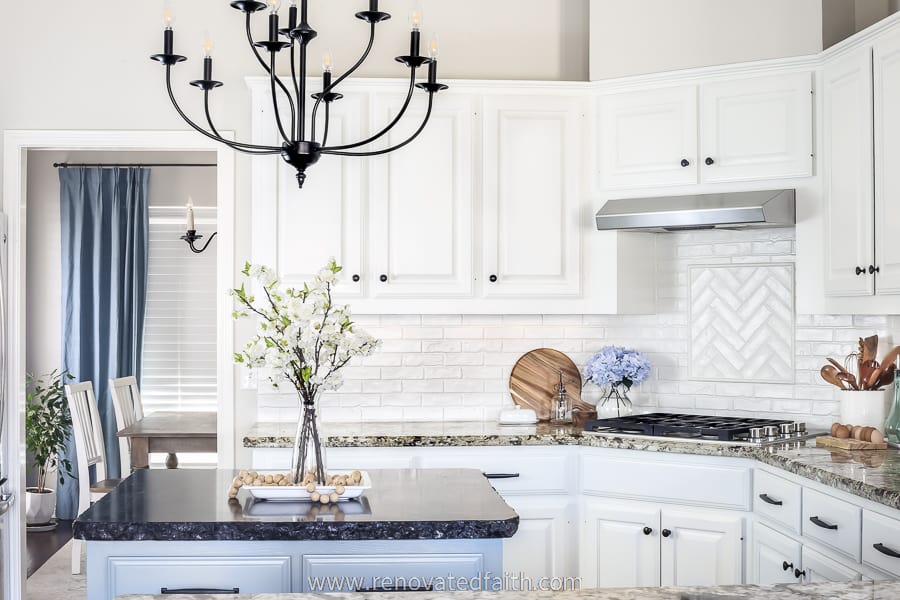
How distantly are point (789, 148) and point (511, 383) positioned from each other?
1.57 m

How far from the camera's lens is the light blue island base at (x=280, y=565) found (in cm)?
216

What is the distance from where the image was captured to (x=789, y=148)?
3621mm

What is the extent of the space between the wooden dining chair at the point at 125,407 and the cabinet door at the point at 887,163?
429 centimetres

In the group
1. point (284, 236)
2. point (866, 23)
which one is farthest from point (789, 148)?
point (284, 236)

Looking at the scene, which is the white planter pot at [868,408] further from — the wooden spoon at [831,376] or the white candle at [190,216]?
the white candle at [190,216]

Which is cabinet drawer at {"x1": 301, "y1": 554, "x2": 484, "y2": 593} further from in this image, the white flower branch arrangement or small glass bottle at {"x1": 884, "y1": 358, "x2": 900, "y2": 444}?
small glass bottle at {"x1": 884, "y1": 358, "x2": 900, "y2": 444}

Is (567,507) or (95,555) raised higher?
(95,555)

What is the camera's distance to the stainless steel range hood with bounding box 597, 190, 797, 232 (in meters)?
3.56

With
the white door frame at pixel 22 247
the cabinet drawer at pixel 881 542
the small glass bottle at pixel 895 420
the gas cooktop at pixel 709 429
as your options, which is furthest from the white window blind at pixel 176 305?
the cabinet drawer at pixel 881 542

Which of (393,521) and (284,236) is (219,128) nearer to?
(284,236)

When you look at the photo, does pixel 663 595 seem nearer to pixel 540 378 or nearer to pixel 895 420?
pixel 895 420

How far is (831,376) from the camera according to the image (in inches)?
140

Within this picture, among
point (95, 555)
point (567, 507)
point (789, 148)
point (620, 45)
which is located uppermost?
point (620, 45)

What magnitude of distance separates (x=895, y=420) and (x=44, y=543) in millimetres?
4749
